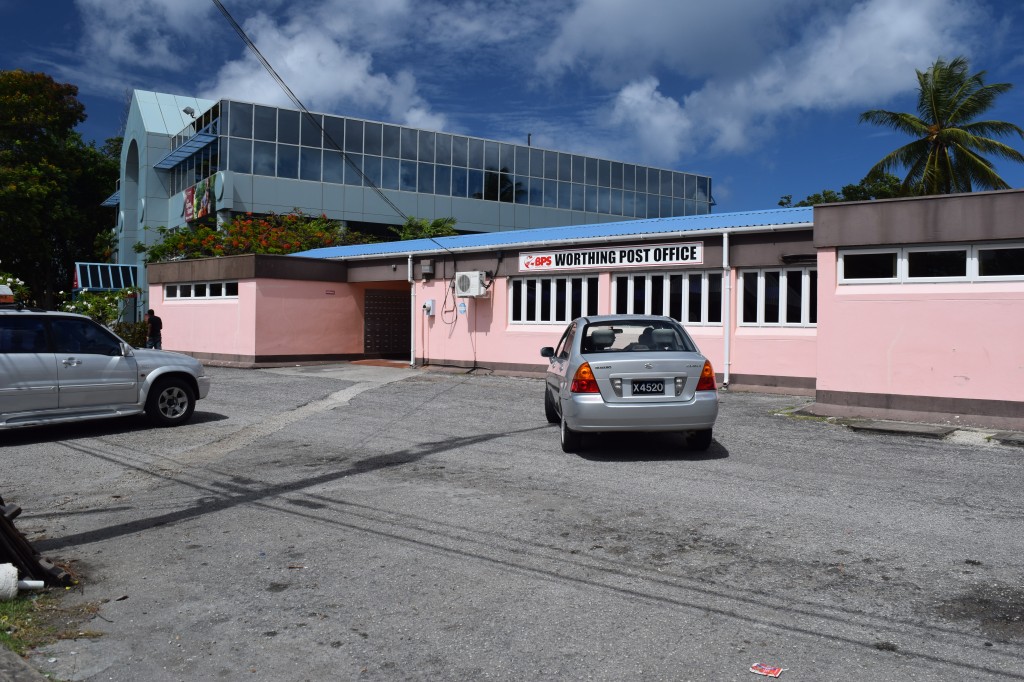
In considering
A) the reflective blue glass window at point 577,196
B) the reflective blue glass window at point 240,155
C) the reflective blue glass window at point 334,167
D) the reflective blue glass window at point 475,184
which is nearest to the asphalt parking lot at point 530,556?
the reflective blue glass window at point 240,155

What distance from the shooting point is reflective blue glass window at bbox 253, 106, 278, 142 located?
41.0m

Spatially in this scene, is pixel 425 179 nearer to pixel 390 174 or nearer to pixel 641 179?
pixel 390 174

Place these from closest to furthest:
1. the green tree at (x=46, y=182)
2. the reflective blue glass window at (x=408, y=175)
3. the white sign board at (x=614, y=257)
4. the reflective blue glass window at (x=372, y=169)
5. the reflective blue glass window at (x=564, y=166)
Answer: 1. the white sign board at (x=614, y=257)
2. the green tree at (x=46, y=182)
3. the reflective blue glass window at (x=372, y=169)
4. the reflective blue glass window at (x=408, y=175)
5. the reflective blue glass window at (x=564, y=166)

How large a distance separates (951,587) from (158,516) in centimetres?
584

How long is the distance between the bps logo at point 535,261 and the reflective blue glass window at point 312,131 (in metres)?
26.4

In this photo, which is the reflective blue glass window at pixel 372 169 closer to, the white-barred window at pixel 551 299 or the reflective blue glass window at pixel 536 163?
the reflective blue glass window at pixel 536 163

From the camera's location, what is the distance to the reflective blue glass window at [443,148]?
1891 inches

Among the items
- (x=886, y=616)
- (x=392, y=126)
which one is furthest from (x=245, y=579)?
(x=392, y=126)

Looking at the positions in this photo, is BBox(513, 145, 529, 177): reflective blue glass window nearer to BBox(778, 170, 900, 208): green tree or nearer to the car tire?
BBox(778, 170, 900, 208): green tree

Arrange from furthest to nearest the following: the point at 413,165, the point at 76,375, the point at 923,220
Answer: the point at 413,165 < the point at 923,220 < the point at 76,375

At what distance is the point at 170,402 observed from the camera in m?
11.9

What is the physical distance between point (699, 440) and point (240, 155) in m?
36.4

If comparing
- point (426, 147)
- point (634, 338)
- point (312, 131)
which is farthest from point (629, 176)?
point (634, 338)

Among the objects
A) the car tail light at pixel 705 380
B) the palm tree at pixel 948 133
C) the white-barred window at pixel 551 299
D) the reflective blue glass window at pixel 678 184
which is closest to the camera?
the car tail light at pixel 705 380
